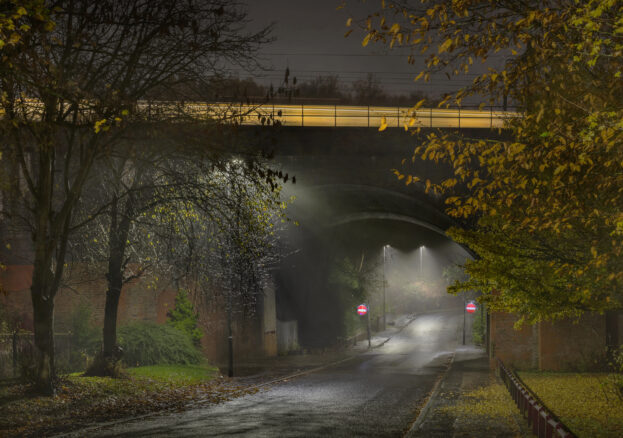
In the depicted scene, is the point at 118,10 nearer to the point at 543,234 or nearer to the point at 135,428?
the point at 135,428

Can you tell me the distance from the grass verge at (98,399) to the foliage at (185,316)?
659cm

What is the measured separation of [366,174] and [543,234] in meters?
17.5

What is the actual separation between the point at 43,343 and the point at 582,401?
49.3 feet

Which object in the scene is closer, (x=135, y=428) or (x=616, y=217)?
(x=616, y=217)

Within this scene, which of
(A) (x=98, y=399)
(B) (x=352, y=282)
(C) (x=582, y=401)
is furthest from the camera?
(B) (x=352, y=282)

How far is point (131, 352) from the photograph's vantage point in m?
26.2

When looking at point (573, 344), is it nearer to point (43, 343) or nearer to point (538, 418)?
point (538, 418)

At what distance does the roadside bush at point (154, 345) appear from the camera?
26.3 metres

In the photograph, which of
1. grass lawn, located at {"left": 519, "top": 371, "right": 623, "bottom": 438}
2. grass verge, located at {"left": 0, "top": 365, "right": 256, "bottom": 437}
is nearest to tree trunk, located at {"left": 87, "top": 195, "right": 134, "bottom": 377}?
grass verge, located at {"left": 0, "top": 365, "right": 256, "bottom": 437}

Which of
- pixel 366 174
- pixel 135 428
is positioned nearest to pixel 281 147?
pixel 366 174

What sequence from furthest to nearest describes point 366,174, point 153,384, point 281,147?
point 366,174, point 281,147, point 153,384

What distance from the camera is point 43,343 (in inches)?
648

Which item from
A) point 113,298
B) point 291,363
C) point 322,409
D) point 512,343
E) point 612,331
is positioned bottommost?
point 291,363

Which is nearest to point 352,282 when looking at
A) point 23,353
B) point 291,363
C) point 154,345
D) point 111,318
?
point 291,363
